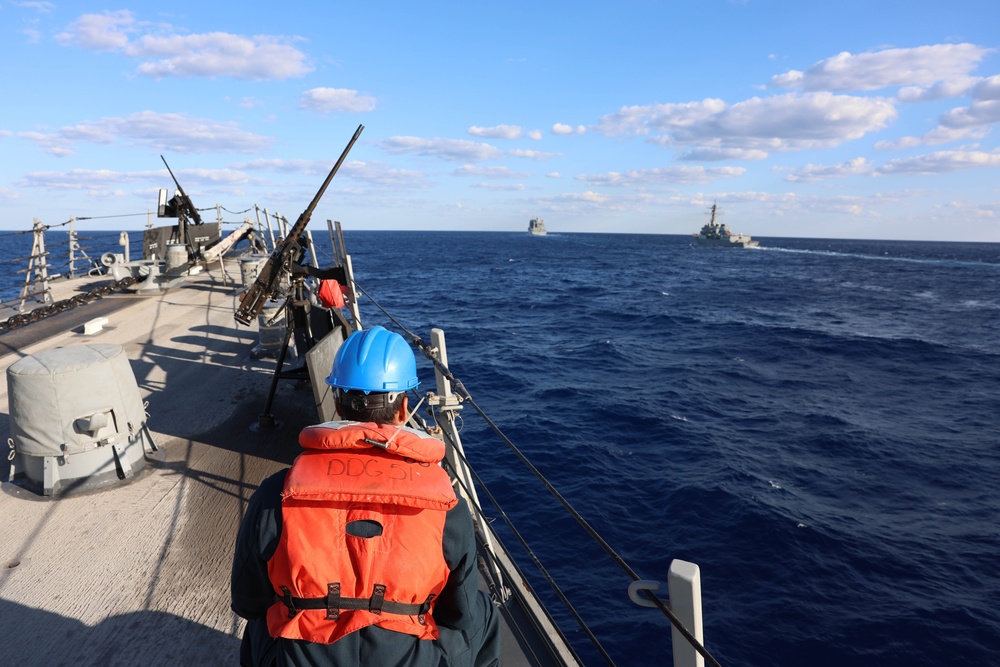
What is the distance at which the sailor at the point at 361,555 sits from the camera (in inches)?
73.5

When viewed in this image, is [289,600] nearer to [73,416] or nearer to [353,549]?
[353,549]

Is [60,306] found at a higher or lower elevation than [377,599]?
lower

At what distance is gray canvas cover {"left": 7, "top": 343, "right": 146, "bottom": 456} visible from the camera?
502cm

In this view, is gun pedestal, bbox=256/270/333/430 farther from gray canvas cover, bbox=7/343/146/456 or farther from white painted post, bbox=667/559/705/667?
white painted post, bbox=667/559/705/667

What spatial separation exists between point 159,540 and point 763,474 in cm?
1340

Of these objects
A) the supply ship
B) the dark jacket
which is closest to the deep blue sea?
the supply ship

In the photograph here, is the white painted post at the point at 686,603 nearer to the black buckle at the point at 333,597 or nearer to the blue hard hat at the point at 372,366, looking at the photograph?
the black buckle at the point at 333,597

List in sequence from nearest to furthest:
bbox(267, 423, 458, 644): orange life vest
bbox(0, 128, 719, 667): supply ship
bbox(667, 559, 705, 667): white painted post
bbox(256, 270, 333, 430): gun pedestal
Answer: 1. bbox(667, 559, 705, 667): white painted post
2. bbox(267, 423, 458, 644): orange life vest
3. bbox(0, 128, 719, 667): supply ship
4. bbox(256, 270, 333, 430): gun pedestal

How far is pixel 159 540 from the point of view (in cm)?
468

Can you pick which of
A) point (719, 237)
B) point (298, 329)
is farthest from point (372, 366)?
point (719, 237)

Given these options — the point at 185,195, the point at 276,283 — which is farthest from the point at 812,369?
the point at 185,195

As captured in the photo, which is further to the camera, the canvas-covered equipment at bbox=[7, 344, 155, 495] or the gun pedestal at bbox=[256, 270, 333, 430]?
the gun pedestal at bbox=[256, 270, 333, 430]

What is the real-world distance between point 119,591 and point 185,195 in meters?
17.9

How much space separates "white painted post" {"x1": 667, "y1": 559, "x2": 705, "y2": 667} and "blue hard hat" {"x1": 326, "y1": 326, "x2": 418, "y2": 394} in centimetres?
127
